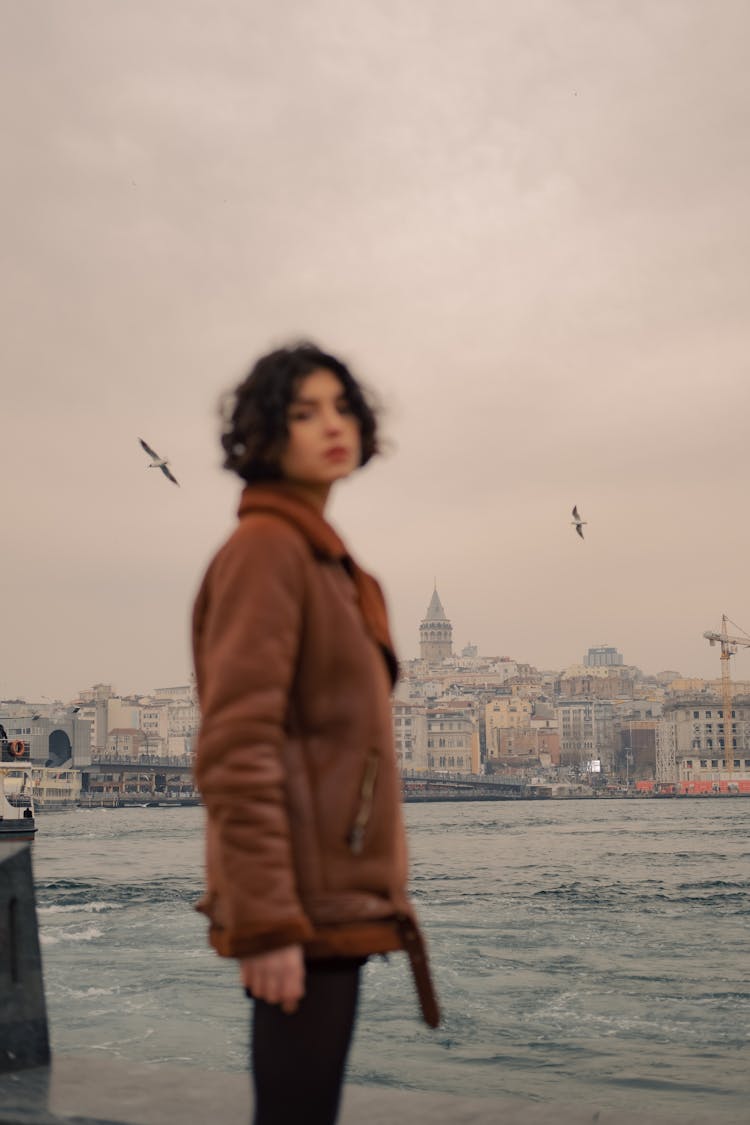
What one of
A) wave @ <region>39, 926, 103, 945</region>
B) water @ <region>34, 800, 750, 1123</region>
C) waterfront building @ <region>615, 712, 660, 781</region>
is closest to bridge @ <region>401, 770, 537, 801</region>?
waterfront building @ <region>615, 712, 660, 781</region>

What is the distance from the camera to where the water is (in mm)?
10938

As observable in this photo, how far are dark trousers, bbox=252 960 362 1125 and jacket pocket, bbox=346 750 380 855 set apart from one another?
0.47 ft

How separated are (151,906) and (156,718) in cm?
12640

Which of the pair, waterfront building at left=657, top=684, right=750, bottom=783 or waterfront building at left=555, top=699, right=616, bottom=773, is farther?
waterfront building at left=555, top=699, right=616, bottom=773

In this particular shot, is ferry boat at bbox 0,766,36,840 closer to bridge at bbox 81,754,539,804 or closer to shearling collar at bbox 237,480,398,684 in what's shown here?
shearling collar at bbox 237,480,398,684

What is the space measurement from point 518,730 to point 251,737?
454 ft

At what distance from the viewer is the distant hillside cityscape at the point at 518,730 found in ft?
360

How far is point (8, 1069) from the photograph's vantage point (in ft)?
8.27

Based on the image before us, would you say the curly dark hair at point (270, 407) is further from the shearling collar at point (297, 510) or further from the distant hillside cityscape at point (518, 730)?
the distant hillside cityscape at point (518, 730)

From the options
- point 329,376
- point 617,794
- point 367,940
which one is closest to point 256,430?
point 329,376

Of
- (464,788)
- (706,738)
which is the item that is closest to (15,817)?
(464,788)

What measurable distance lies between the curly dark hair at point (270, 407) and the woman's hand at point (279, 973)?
617mm

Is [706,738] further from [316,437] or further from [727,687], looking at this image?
[316,437]

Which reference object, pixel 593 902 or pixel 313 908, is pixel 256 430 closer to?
pixel 313 908
